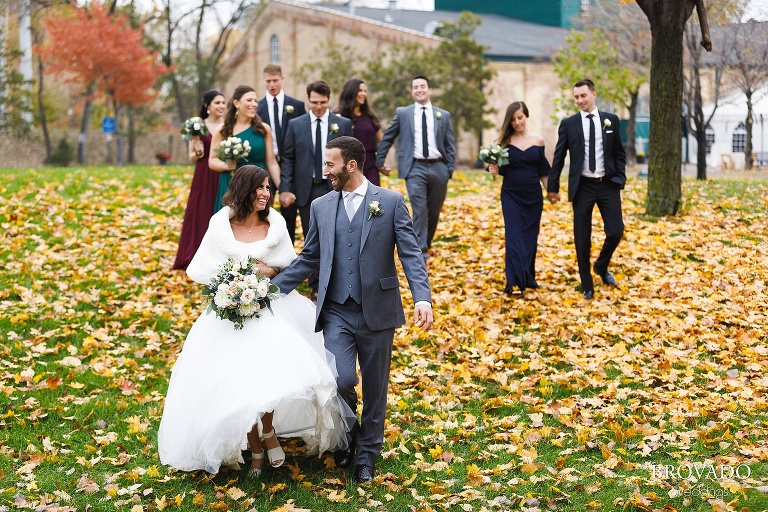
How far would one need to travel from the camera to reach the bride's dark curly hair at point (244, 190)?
6.65 meters

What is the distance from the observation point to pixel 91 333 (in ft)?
33.3

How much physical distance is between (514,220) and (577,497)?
5570 mm

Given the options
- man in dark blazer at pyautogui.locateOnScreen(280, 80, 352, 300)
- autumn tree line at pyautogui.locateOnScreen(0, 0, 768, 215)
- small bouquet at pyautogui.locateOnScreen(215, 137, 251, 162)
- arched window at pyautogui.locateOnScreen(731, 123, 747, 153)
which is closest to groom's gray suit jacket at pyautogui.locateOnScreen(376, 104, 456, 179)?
man in dark blazer at pyautogui.locateOnScreen(280, 80, 352, 300)

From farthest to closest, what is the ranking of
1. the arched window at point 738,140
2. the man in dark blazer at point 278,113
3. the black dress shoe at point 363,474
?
the arched window at point 738,140 → the man in dark blazer at point 278,113 → the black dress shoe at point 363,474

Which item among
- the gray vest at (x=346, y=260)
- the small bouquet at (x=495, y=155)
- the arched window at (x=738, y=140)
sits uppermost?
the arched window at (x=738, y=140)

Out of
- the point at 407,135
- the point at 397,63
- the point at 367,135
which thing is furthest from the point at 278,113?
the point at 397,63

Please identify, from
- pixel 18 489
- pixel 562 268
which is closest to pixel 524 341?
pixel 562 268

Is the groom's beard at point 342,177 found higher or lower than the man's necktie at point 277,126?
lower

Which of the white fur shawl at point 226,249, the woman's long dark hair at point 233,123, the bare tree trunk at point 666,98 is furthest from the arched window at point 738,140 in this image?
the white fur shawl at point 226,249

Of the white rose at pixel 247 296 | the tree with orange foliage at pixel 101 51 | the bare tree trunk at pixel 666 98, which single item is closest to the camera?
the white rose at pixel 247 296

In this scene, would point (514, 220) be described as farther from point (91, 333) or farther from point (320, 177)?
point (91, 333)

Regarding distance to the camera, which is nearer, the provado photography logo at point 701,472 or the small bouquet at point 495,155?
the provado photography logo at point 701,472

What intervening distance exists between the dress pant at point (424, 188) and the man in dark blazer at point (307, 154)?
1.62 meters

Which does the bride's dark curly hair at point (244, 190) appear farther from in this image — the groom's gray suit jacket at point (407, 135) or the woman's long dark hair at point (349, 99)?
the groom's gray suit jacket at point (407, 135)
